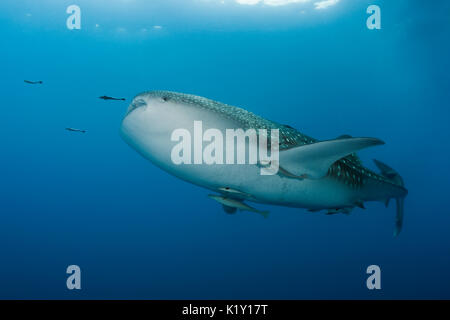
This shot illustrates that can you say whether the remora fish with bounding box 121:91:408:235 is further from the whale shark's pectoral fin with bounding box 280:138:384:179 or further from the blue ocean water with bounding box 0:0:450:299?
the blue ocean water with bounding box 0:0:450:299

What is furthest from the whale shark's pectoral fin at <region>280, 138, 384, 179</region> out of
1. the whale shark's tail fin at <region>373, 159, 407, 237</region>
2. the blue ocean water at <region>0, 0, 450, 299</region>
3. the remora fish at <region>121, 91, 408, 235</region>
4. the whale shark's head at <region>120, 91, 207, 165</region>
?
the blue ocean water at <region>0, 0, 450, 299</region>

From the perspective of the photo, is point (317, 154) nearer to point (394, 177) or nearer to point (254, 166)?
point (254, 166)

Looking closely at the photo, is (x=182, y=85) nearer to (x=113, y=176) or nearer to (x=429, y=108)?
(x=113, y=176)

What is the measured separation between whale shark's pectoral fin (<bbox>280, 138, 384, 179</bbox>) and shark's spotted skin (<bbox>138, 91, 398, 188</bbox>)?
0.31ft

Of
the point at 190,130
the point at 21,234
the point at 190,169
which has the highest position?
the point at 190,130

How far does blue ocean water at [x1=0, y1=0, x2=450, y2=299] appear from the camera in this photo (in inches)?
760

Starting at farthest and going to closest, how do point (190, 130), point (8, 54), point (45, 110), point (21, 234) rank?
point (21, 234)
point (45, 110)
point (8, 54)
point (190, 130)

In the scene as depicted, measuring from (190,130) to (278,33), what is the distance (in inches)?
852

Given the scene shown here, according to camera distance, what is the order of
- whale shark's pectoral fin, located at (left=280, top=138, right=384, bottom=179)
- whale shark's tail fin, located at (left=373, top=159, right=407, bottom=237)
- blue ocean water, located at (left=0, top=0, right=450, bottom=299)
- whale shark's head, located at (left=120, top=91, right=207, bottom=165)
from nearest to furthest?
1. whale shark's head, located at (left=120, top=91, right=207, bottom=165)
2. whale shark's pectoral fin, located at (left=280, top=138, right=384, bottom=179)
3. whale shark's tail fin, located at (left=373, top=159, right=407, bottom=237)
4. blue ocean water, located at (left=0, top=0, right=450, bottom=299)

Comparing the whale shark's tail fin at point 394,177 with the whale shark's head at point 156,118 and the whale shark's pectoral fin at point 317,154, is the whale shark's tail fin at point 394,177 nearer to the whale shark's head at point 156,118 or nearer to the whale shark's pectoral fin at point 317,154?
the whale shark's pectoral fin at point 317,154

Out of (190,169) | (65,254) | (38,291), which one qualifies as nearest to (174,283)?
(38,291)

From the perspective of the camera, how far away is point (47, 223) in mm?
31156

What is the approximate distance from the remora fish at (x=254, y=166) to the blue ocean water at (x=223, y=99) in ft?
53.0

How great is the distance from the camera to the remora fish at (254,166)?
2227mm
